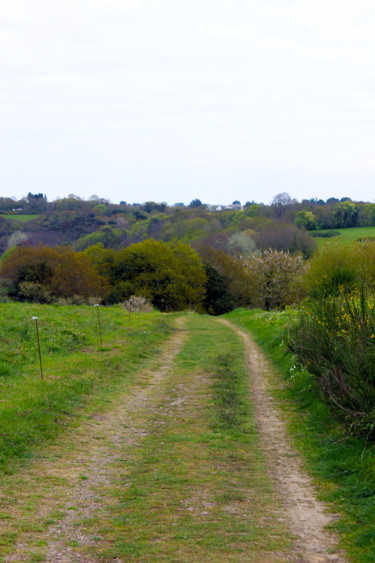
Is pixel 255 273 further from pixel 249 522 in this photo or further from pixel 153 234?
pixel 153 234

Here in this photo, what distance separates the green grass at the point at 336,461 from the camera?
5018mm

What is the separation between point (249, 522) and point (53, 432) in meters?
3.87

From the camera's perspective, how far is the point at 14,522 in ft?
16.2

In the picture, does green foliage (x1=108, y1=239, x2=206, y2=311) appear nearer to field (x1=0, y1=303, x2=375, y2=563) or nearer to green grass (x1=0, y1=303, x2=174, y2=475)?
green grass (x1=0, y1=303, x2=174, y2=475)

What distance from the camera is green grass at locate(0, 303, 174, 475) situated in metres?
7.64

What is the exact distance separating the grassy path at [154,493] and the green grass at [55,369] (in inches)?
15.9

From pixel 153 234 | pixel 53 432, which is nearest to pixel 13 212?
pixel 153 234

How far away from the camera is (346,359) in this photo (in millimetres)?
7973

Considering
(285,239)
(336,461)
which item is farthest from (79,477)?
(285,239)

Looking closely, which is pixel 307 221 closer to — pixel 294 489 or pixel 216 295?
pixel 216 295

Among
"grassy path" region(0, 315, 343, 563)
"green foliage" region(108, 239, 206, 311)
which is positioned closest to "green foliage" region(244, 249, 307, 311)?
"green foliage" region(108, 239, 206, 311)

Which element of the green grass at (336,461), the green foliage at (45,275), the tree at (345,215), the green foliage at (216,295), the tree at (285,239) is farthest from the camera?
the tree at (345,215)

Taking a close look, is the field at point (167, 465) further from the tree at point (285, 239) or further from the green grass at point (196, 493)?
the tree at point (285, 239)

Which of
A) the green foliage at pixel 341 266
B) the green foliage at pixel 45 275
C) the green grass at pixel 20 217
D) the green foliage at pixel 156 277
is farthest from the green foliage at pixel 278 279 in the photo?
the green grass at pixel 20 217
